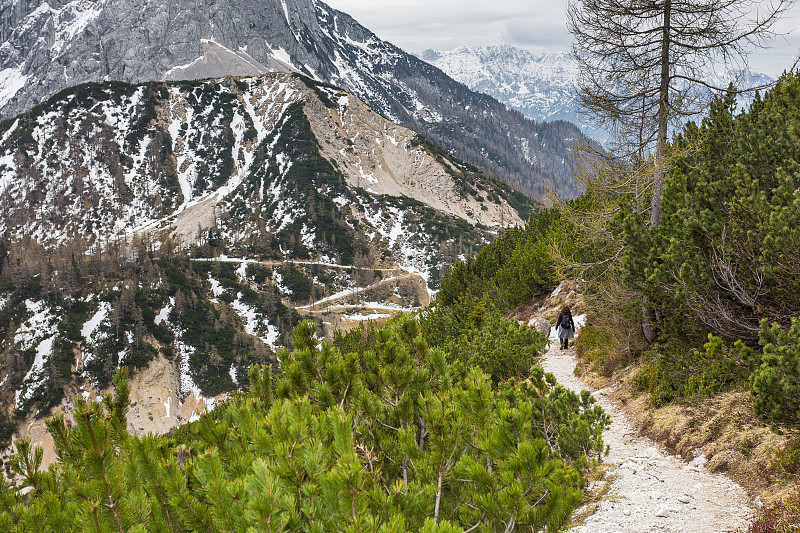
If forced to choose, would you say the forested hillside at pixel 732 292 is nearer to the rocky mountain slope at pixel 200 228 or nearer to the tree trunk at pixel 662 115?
the tree trunk at pixel 662 115

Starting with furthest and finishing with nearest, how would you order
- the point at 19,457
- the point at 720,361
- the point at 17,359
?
1. the point at 17,359
2. the point at 720,361
3. the point at 19,457

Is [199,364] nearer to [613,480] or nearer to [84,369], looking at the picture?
[84,369]

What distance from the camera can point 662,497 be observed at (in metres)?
4.73

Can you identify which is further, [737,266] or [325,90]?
[325,90]

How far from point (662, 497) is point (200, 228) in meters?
137

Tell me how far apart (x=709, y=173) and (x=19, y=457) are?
7.78 metres

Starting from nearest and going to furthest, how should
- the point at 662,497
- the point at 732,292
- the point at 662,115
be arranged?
the point at 662,497
the point at 732,292
the point at 662,115

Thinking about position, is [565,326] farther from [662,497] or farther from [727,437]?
[662,497]

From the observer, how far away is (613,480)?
5.34 meters

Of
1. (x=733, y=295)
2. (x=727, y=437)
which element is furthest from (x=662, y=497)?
(x=733, y=295)

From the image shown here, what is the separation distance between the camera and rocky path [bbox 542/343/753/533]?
416 centimetres

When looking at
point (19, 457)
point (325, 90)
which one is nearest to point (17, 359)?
point (19, 457)

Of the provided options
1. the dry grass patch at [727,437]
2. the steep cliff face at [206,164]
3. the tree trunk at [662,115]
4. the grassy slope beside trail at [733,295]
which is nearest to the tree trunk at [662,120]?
the tree trunk at [662,115]

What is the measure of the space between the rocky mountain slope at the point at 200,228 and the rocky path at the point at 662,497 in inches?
3212
